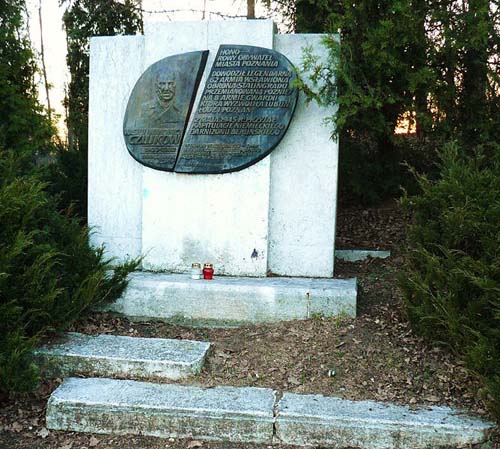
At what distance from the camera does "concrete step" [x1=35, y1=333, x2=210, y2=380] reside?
14.2ft

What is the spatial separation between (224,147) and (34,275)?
2.11 m

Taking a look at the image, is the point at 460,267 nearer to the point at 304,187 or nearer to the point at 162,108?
the point at 304,187

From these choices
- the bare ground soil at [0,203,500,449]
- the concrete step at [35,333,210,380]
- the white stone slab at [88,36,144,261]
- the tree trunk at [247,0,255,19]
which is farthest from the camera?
the tree trunk at [247,0,255,19]

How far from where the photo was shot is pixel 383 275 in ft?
20.4

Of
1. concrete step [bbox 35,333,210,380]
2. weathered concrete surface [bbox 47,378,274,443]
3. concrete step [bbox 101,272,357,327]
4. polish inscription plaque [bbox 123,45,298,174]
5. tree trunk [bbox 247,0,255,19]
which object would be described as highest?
tree trunk [bbox 247,0,255,19]

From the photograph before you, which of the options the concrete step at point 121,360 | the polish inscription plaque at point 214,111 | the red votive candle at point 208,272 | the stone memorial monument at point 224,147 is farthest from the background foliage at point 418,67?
the concrete step at point 121,360

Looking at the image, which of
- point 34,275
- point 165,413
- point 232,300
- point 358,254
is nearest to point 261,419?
point 165,413

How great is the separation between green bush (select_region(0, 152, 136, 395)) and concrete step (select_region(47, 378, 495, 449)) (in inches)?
16.2

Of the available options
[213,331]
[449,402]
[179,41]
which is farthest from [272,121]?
[449,402]

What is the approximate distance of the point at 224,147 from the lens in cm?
563

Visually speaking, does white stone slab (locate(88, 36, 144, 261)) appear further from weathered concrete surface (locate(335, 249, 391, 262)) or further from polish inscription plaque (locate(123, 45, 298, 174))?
weathered concrete surface (locate(335, 249, 391, 262))

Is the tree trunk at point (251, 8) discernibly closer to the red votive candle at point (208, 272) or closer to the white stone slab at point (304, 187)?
the white stone slab at point (304, 187)

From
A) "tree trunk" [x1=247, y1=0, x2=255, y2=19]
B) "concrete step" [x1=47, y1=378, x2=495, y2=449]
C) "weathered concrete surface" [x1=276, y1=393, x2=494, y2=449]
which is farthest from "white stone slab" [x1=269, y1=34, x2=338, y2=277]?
"tree trunk" [x1=247, y1=0, x2=255, y2=19]

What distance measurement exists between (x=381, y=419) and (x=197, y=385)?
128cm
